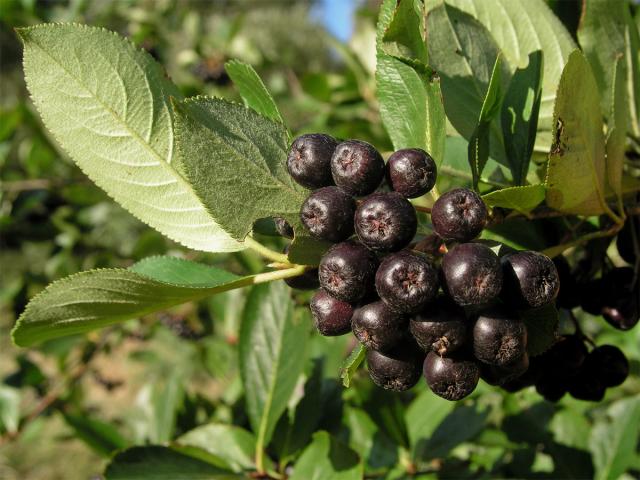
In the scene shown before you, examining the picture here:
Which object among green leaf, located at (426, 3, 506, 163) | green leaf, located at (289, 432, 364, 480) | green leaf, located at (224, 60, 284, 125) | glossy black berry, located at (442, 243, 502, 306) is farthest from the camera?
green leaf, located at (289, 432, 364, 480)

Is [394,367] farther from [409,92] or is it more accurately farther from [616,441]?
[616,441]

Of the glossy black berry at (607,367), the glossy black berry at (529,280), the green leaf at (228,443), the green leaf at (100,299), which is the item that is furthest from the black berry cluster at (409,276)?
the green leaf at (228,443)

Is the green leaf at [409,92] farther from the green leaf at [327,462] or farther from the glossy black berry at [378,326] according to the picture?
the green leaf at [327,462]

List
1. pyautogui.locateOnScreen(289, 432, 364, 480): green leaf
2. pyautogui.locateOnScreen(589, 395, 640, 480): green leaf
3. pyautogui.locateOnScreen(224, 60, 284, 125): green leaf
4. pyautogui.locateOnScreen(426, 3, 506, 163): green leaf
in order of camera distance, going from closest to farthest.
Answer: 1. pyautogui.locateOnScreen(224, 60, 284, 125): green leaf
2. pyautogui.locateOnScreen(426, 3, 506, 163): green leaf
3. pyautogui.locateOnScreen(289, 432, 364, 480): green leaf
4. pyautogui.locateOnScreen(589, 395, 640, 480): green leaf

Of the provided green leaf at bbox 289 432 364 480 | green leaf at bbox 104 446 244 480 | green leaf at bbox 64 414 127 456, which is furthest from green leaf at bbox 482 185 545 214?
green leaf at bbox 64 414 127 456

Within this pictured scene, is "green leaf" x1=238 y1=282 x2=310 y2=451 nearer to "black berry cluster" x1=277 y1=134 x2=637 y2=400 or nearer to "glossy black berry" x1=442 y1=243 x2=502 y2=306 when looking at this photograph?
"black berry cluster" x1=277 y1=134 x2=637 y2=400
